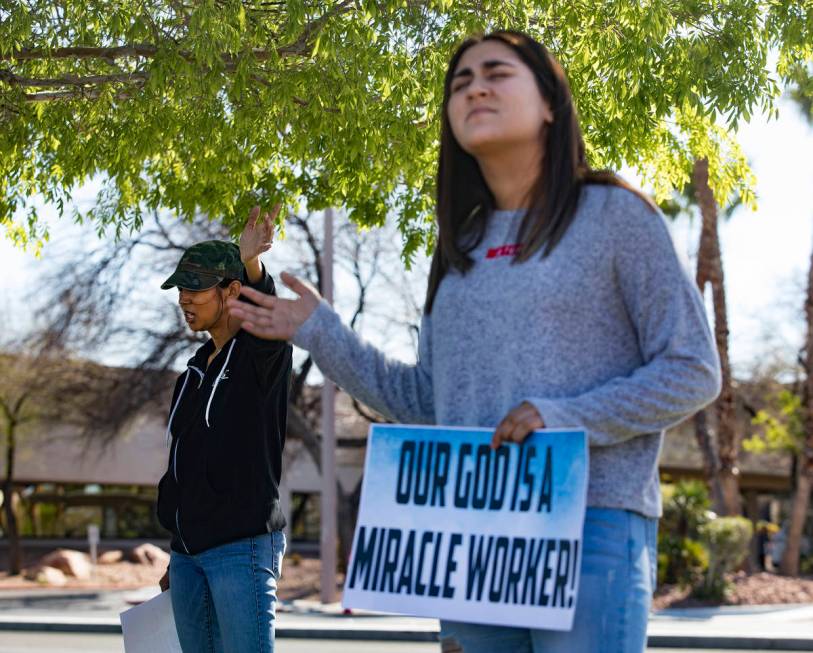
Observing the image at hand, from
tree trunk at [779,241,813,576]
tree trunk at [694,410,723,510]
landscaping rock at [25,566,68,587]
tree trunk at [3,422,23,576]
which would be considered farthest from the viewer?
tree trunk at [3,422,23,576]

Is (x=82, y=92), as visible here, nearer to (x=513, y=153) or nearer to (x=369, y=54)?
(x=369, y=54)

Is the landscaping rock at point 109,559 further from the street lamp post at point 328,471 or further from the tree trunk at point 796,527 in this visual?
the tree trunk at point 796,527

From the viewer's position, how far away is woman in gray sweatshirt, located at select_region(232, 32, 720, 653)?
240 centimetres

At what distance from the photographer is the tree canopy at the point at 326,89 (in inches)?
304

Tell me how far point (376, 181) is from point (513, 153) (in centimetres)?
650

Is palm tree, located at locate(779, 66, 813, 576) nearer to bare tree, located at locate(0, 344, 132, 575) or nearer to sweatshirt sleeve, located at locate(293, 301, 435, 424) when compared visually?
bare tree, located at locate(0, 344, 132, 575)

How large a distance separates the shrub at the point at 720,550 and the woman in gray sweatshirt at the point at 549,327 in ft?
58.6

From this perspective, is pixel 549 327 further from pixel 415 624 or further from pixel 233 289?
pixel 415 624

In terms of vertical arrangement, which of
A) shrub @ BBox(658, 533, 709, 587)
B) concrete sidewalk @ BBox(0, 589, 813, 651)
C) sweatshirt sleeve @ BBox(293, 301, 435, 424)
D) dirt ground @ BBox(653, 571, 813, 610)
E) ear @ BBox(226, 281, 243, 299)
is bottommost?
concrete sidewalk @ BBox(0, 589, 813, 651)

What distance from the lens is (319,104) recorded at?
8164 millimetres

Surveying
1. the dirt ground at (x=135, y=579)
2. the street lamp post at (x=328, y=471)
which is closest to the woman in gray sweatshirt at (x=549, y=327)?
the street lamp post at (x=328, y=471)

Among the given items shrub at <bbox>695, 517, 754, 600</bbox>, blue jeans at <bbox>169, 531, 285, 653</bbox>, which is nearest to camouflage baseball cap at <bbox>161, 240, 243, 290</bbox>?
blue jeans at <bbox>169, 531, 285, 653</bbox>

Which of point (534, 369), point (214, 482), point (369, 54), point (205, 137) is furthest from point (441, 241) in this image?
point (205, 137)

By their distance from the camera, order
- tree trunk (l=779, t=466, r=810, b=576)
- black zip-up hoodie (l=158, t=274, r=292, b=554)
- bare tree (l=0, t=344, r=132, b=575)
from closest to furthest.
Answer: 1. black zip-up hoodie (l=158, t=274, r=292, b=554)
2. tree trunk (l=779, t=466, r=810, b=576)
3. bare tree (l=0, t=344, r=132, b=575)
